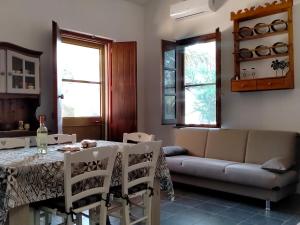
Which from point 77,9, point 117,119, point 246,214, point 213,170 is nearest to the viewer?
point 246,214

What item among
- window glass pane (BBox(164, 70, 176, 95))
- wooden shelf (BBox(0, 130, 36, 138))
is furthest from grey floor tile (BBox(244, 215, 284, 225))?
wooden shelf (BBox(0, 130, 36, 138))

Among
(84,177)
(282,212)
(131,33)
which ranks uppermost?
(131,33)

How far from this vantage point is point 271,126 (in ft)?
14.2

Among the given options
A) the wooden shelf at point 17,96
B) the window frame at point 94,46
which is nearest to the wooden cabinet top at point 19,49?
the wooden shelf at point 17,96

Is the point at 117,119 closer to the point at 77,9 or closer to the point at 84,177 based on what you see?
the point at 77,9

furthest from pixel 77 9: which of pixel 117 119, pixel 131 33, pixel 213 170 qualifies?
pixel 213 170

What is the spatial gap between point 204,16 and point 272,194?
2.95 meters

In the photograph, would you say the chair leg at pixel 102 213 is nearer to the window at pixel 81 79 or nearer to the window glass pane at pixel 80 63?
the window at pixel 81 79

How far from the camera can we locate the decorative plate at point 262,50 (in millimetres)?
4309

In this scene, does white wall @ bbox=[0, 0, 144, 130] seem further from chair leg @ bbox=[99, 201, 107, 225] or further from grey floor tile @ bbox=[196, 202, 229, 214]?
chair leg @ bbox=[99, 201, 107, 225]

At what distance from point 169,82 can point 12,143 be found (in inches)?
118

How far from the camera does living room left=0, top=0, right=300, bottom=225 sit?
3740 millimetres

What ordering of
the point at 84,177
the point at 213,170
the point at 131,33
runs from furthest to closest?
1. the point at 131,33
2. the point at 213,170
3. the point at 84,177

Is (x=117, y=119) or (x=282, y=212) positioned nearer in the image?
(x=282, y=212)
